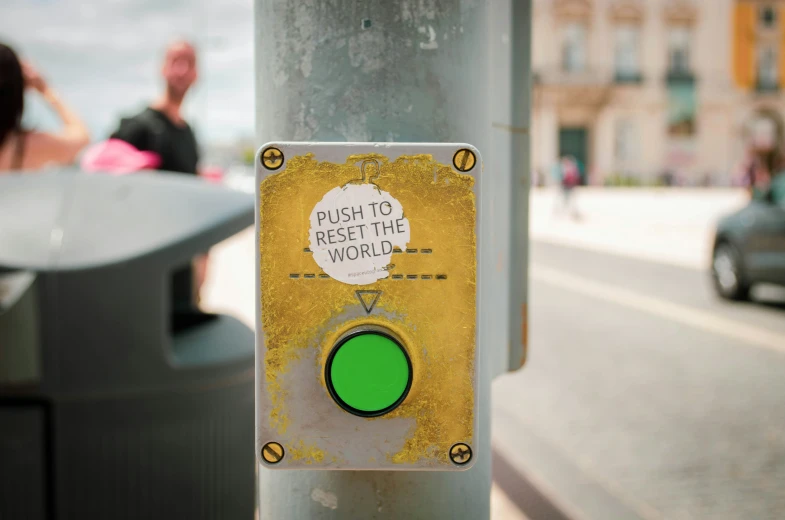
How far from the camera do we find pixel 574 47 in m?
37.2

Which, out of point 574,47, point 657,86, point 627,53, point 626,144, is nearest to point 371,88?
point 574,47

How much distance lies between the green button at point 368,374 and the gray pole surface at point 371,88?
0.15 metres

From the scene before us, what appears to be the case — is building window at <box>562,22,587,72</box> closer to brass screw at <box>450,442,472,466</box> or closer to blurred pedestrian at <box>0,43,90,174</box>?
blurred pedestrian at <box>0,43,90,174</box>

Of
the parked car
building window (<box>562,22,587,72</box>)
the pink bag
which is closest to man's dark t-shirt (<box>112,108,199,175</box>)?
the pink bag

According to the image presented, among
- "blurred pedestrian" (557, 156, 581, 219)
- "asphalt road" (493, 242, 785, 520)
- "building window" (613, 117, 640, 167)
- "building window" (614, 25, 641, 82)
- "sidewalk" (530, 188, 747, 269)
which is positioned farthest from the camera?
"building window" (613, 117, 640, 167)

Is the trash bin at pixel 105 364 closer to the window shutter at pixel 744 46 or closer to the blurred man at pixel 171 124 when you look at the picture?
the blurred man at pixel 171 124

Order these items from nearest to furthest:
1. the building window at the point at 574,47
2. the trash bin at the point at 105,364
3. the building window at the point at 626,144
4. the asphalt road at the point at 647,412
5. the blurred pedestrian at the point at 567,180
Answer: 1. the trash bin at the point at 105,364
2. the asphalt road at the point at 647,412
3. the blurred pedestrian at the point at 567,180
4. the building window at the point at 574,47
5. the building window at the point at 626,144

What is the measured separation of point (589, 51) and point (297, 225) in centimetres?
3902

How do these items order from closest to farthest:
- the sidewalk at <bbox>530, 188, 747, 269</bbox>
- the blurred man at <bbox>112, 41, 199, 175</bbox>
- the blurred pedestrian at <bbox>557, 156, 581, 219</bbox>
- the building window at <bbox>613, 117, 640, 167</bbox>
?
the blurred man at <bbox>112, 41, 199, 175</bbox>, the sidewalk at <bbox>530, 188, 747, 269</bbox>, the blurred pedestrian at <bbox>557, 156, 581, 219</bbox>, the building window at <bbox>613, 117, 640, 167</bbox>

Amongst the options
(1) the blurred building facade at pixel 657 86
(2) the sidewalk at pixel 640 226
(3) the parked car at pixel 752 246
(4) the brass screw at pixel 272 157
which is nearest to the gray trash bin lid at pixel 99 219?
(4) the brass screw at pixel 272 157

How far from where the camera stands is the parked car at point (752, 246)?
7.68m

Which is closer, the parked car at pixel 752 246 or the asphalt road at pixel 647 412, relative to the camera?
the asphalt road at pixel 647 412

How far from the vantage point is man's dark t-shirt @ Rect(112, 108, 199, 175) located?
3543 mm

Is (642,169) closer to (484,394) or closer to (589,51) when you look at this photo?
(589,51)
